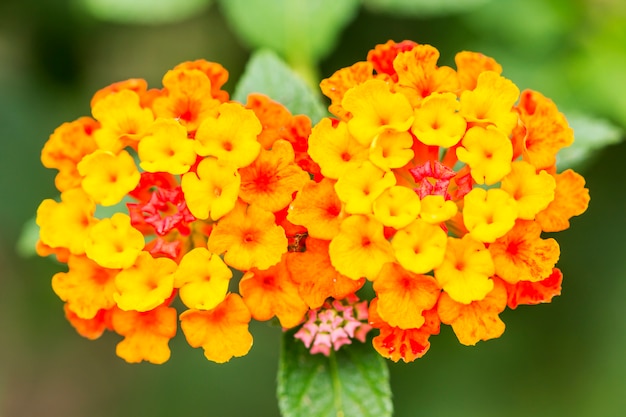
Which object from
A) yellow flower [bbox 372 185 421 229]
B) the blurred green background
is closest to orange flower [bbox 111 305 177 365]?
yellow flower [bbox 372 185 421 229]

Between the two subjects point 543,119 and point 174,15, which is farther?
point 174,15

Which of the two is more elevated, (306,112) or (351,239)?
(306,112)

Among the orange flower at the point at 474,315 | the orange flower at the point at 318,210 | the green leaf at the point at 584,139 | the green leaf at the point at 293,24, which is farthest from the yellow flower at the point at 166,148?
the green leaf at the point at 293,24

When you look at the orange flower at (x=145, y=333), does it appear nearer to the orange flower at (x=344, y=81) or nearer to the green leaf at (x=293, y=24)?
the orange flower at (x=344, y=81)

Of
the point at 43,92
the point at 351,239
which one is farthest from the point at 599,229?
the point at 43,92

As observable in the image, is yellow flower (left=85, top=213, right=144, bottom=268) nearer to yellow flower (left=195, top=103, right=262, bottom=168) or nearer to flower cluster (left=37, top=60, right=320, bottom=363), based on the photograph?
flower cluster (left=37, top=60, right=320, bottom=363)

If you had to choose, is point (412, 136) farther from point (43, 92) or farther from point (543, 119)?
point (43, 92)

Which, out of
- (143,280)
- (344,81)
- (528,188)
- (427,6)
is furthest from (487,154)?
(427,6)
